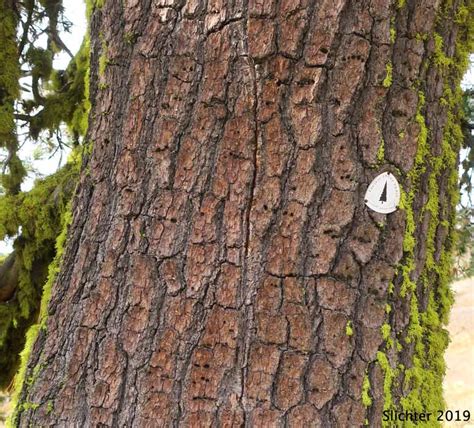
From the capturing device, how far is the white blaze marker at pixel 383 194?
1436 mm

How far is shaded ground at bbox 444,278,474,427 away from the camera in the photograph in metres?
5.95

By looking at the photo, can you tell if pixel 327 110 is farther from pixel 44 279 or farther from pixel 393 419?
pixel 44 279

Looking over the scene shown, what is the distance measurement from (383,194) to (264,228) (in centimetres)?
30

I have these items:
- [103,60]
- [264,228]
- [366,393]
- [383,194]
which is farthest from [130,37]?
[366,393]

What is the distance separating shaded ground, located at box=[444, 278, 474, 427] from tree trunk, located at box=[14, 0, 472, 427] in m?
4.04

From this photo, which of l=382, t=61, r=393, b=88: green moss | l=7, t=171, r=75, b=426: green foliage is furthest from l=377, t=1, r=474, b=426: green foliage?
l=7, t=171, r=75, b=426: green foliage

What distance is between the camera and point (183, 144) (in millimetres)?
1466

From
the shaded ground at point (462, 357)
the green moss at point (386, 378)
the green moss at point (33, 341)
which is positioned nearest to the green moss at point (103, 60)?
the green moss at point (33, 341)

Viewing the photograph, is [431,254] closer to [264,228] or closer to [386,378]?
[386,378]

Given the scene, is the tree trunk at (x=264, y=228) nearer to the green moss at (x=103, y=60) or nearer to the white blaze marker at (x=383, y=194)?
the white blaze marker at (x=383, y=194)

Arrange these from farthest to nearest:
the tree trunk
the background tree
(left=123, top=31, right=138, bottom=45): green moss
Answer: the background tree < (left=123, top=31, right=138, bottom=45): green moss < the tree trunk

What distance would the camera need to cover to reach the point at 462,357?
7324mm

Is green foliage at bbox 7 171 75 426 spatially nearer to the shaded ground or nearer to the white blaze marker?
the white blaze marker

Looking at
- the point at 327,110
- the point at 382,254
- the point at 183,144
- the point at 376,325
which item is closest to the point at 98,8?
the point at 183,144
